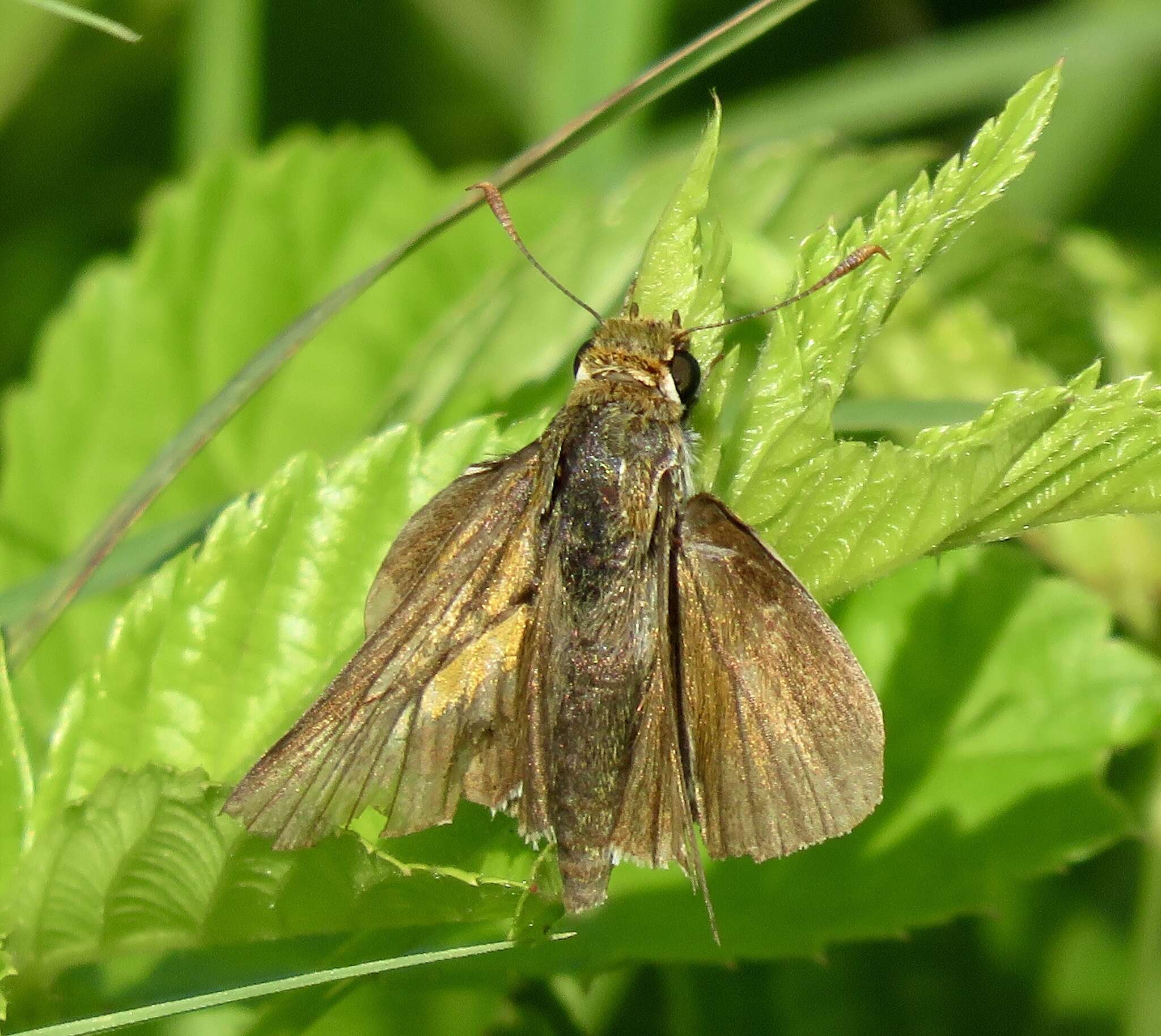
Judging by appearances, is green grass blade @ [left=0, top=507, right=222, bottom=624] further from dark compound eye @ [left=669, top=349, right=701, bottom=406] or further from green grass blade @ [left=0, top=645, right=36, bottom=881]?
dark compound eye @ [left=669, top=349, right=701, bottom=406]

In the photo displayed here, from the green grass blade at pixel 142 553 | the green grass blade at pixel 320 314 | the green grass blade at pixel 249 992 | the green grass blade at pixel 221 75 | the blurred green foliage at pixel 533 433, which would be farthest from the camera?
the green grass blade at pixel 221 75

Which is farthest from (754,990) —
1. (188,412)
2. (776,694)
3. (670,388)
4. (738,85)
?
(738,85)

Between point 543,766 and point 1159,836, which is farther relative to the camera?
point 1159,836

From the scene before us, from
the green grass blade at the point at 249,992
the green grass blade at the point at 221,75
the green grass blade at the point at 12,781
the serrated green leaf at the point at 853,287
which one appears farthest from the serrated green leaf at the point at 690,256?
the green grass blade at the point at 221,75

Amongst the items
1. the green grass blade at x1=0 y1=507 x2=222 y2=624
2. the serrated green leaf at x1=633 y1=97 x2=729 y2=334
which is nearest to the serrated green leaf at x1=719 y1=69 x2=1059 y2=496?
the serrated green leaf at x1=633 y1=97 x2=729 y2=334

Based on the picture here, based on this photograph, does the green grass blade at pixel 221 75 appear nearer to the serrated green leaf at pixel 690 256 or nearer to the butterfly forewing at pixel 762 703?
the serrated green leaf at pixel 690 256

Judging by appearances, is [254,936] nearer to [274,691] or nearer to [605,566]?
[274,691]

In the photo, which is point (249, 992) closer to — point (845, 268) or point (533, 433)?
point (533, 433)

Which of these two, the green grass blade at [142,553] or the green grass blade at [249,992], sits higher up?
the green grass blade at [142,553]
